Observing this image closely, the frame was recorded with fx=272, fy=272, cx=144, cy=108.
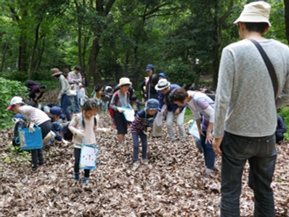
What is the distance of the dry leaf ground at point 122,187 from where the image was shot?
13.2 feet

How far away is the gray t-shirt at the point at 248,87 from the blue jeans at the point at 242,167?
0.09 m

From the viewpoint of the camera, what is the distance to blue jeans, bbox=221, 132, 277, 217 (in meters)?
2.53

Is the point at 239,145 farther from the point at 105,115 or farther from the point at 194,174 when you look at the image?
the point at 105,115

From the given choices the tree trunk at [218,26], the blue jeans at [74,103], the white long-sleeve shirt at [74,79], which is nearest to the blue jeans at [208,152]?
the blue jeans at [74,103]

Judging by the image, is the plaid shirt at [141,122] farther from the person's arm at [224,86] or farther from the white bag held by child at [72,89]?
the white bag held by child at [72,89]

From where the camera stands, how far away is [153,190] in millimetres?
4836

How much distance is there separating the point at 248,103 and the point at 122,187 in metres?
3.23

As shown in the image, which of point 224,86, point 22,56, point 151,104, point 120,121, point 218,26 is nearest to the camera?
point 224,86

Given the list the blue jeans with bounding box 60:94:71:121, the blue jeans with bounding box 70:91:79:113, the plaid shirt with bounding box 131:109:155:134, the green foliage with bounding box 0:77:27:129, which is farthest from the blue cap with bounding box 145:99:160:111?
the green foliage with bounding box 0:77:27:129

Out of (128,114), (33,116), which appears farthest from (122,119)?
(33,116)

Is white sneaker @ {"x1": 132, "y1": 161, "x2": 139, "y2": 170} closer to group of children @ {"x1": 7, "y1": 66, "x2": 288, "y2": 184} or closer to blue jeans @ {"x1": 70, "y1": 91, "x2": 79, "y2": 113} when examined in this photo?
group of children @ {"x1": 7, "y1": 66, "x2": 288, "y2": 184}

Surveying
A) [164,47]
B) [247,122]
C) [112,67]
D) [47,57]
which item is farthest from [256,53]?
[47,57]

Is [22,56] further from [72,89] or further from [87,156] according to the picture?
[87,156]

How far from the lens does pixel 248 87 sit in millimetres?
2432
